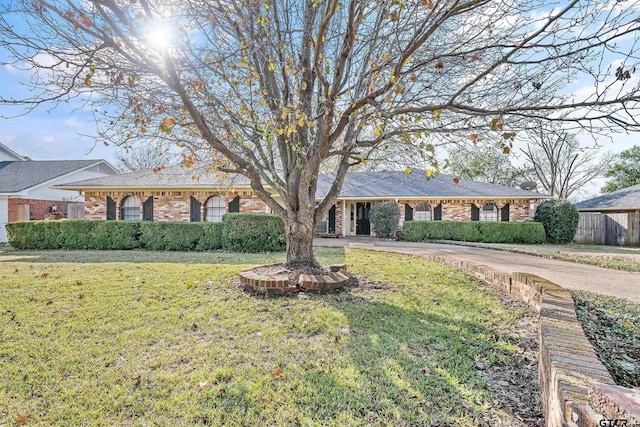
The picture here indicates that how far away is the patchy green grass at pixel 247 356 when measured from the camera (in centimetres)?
238

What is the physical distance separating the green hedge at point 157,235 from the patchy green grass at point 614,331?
9.03 meters

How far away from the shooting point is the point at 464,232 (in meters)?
17.1

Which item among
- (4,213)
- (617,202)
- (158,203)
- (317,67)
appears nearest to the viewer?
(317,67)

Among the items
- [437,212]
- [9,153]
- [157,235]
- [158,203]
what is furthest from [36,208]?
[437,212]

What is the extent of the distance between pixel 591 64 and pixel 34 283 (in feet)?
31.2

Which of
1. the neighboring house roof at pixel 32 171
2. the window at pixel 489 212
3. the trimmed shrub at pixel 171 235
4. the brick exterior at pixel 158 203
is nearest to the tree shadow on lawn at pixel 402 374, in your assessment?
the trimmed shrub at pixel 171 235

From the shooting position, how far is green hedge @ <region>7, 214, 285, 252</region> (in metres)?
12.1

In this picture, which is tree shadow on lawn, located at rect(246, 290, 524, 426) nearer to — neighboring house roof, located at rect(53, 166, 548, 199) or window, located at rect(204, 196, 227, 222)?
neighboring house roof, located at rect(53, 166, 548, 199)

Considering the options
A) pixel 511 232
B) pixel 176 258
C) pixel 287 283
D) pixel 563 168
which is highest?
pixel 563 168

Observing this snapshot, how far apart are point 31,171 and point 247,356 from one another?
2490 cm

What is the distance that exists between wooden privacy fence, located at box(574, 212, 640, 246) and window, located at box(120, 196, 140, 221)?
2440 centimetres

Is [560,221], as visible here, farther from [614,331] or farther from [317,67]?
[317,67]

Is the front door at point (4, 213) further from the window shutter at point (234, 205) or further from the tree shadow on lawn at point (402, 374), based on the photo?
the tree shadow on lawn at point (402, 374)

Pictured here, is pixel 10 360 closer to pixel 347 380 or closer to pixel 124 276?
pixel 347 380
